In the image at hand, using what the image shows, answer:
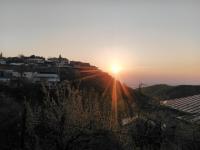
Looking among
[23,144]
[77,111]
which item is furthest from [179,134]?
[23,144]

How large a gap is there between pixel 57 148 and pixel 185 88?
192ft

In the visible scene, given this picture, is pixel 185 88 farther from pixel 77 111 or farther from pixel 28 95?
pixel 77 111

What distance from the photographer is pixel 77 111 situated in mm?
10695

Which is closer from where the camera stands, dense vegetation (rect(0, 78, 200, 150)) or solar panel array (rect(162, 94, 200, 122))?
dense vegetation (rect(0, 78, 200, 150))

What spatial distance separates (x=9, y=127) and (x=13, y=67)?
157ft

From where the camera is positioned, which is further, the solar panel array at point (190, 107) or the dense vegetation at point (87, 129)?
the solar panel array at point (190, 107)

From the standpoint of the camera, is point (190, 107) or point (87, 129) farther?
point (190, 107)

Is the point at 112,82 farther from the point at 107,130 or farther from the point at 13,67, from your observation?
the point at 107,130

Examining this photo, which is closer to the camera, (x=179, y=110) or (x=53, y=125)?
(x=53, y=125)

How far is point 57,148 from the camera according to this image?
10.9 meters

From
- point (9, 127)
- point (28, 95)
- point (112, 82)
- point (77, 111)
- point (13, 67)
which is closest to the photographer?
point (77, 111)

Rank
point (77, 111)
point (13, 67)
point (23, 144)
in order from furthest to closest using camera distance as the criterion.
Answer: point (13, 67) → point (23, 144) → point (77, 111)

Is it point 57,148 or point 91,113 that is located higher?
point 91,113

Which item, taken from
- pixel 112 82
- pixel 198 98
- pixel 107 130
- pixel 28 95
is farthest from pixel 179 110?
pixel 112 82
